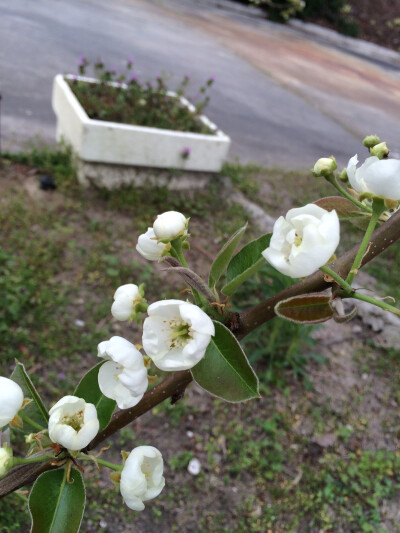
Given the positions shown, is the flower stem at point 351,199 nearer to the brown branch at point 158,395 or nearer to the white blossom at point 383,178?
the white blossom at point 383,178

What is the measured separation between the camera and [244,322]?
0.68 meters

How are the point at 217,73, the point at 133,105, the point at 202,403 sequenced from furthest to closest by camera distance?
the point at 217,73 → the point at 133,105 → the point at 202,403

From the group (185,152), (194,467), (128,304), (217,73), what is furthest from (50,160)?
(217,73)

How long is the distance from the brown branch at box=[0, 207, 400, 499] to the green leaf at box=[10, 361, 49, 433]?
4.1 inches

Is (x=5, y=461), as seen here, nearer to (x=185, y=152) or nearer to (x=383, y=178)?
(x=383, y=178)

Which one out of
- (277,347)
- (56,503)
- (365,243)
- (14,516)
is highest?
(365,243)

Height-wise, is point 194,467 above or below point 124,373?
below

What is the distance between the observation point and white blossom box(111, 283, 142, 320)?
2.41ft

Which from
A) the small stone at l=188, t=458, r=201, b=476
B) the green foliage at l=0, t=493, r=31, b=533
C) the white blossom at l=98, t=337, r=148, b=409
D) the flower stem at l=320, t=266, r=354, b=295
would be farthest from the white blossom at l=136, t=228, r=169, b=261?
the small stone at l=188, t=458, r=201, b=476

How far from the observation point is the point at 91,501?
2227mm

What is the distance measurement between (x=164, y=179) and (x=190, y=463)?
7.14 ft

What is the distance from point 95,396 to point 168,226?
339 mm

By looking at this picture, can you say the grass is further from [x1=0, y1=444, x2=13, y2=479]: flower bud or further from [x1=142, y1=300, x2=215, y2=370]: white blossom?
[x1=142, y1=300, x2=215, y2=370]: white blossom

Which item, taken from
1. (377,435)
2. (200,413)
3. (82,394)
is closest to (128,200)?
(200,413)
